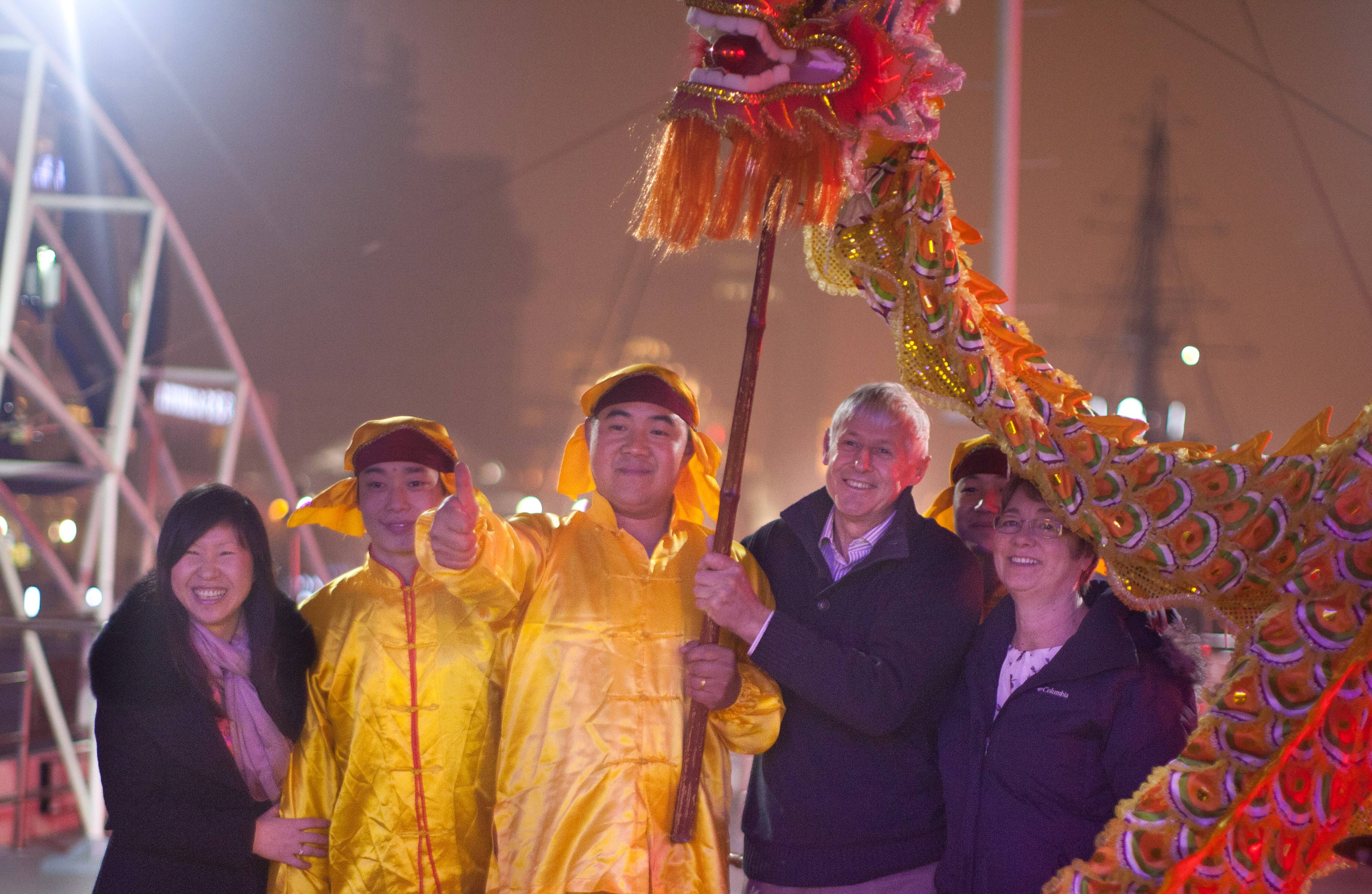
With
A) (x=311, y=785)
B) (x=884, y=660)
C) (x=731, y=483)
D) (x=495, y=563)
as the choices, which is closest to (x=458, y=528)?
(x=495, y=563)

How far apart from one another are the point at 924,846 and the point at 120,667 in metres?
1.70

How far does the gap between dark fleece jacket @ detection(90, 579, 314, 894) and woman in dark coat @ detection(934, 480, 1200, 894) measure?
147 cm

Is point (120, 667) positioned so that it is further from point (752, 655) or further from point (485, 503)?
point (752, 655)

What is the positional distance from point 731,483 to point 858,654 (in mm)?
425

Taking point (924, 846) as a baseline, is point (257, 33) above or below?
above

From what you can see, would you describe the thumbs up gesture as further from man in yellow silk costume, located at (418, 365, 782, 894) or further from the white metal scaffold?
the white metal scaffold

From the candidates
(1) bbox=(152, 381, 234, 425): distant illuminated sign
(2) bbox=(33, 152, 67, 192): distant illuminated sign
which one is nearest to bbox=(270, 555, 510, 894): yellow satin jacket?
(2) bbox=(33, 152, 67, 192): distant illuminated sign

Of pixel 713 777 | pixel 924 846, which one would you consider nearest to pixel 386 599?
pixel 713 777

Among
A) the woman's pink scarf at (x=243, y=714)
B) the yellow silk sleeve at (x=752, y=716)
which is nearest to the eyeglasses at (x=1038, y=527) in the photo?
the yellow silk sleeve at (x=752, y=716)

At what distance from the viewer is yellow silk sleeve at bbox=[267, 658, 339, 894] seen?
2.45 metres

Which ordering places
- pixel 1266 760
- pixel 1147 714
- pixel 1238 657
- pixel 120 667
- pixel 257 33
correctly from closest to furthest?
pixel 1266 760
pixel 1238 657
pixel 1147 714
pixel 120 667
pixel 257 33

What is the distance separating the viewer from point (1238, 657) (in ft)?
6.04

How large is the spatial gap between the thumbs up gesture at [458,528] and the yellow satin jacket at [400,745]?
22 centimetres

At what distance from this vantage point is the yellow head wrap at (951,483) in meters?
2.94
